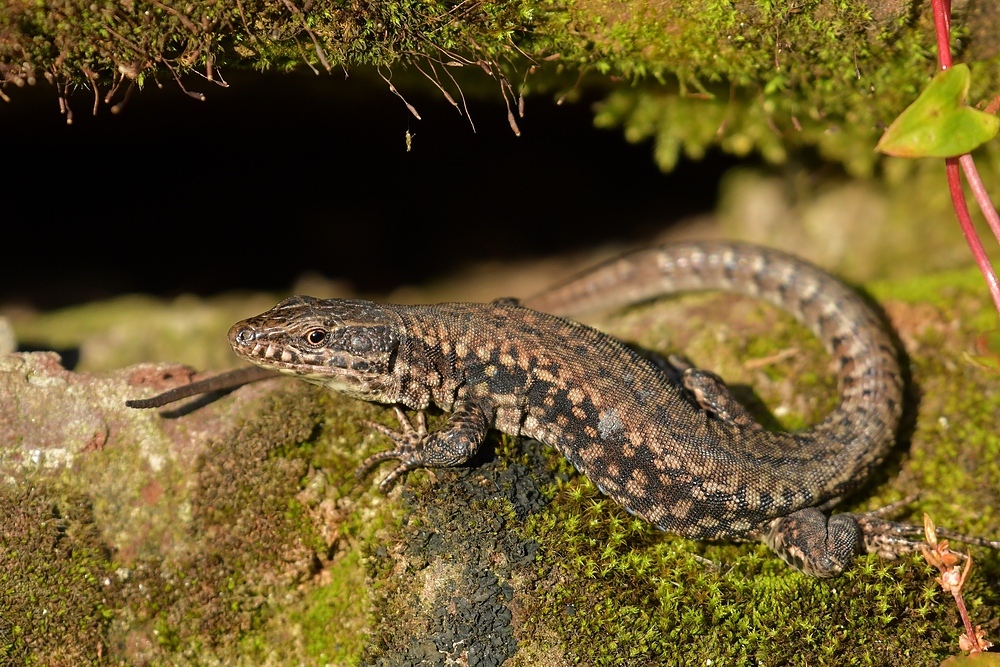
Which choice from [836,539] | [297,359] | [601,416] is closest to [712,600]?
[836,539]

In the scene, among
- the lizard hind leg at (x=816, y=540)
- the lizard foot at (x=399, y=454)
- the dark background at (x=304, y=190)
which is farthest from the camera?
the dark background at (x=304, y=190)

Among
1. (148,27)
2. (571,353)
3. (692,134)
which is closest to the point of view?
(148,27)

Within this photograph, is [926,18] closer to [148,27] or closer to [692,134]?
[692,134]

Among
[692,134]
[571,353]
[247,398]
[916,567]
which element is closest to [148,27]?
[247,398]

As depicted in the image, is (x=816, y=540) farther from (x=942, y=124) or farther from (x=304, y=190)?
(x=304, y=190)

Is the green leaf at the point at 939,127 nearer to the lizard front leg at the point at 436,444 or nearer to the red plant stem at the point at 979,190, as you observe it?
the red plant stem at the point at 979,190

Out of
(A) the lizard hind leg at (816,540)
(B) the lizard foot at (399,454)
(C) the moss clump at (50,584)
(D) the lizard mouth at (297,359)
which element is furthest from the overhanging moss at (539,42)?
(A) the lizard hind leg at (816,540)
